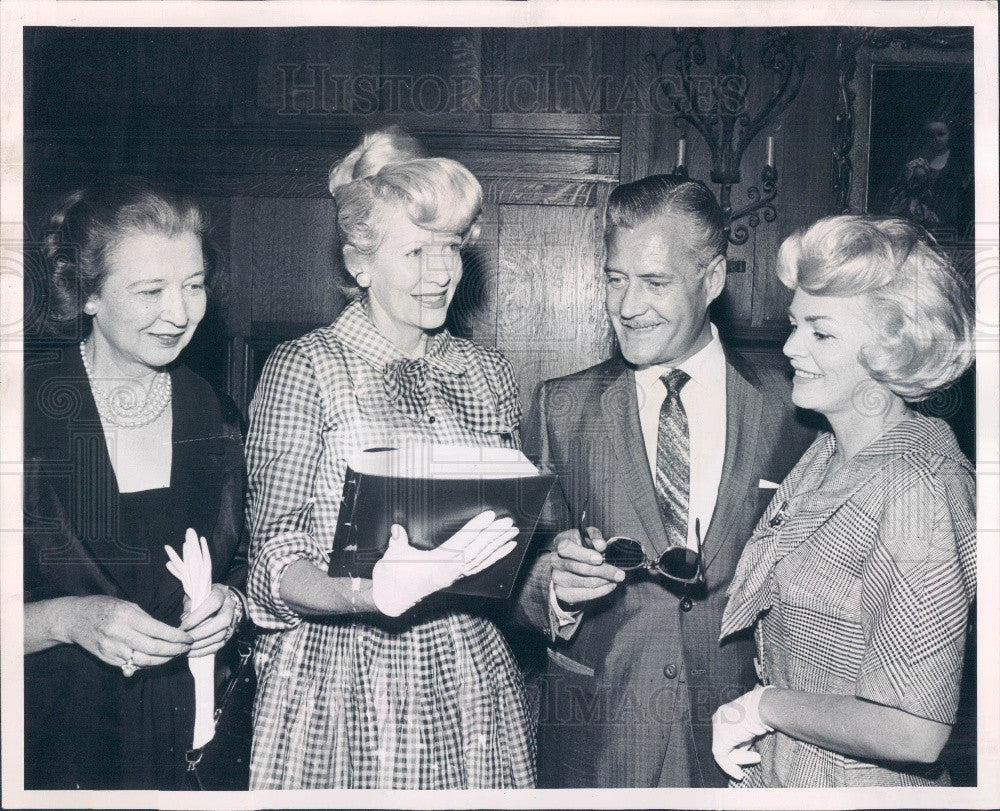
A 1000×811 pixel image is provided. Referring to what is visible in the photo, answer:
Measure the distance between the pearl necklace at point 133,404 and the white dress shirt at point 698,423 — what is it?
100cm

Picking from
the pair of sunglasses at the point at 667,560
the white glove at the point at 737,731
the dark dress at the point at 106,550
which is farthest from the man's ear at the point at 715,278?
the dark dress at the point at 106,550

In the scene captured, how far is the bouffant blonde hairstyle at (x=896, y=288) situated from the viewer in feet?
7.07

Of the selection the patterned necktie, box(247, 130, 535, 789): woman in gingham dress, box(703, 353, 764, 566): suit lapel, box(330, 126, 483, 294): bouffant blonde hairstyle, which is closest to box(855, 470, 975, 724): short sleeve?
box(703, 353, 764, 566): suit lapel

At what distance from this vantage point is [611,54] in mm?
2256

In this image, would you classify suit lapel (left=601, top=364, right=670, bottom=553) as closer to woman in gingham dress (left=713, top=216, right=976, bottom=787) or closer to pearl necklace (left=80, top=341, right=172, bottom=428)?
woman in gingham dress (left=713, top=216, right=976, bottom=787)

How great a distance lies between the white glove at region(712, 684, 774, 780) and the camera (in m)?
2.17

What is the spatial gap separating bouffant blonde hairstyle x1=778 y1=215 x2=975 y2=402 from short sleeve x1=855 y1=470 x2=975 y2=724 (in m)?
0.25

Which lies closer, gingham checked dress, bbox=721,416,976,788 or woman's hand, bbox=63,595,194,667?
gingham checked dress, bbox=721,416,976,788

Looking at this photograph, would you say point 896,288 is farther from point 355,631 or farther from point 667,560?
point 355,631

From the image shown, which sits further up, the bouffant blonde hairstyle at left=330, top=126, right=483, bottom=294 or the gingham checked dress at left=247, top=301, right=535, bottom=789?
the bouffant blonde hairstyle at left=330, top=126, right=483, bottom=294

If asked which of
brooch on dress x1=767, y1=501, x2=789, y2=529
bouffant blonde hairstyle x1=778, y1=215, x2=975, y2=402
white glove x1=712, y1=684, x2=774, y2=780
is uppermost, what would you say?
bouffant blonde hairstyle x1=778, y1=215, x2=975, y2=402

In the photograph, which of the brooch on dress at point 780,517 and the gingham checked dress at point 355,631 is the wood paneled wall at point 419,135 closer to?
the gingham checked dress at point 355,631

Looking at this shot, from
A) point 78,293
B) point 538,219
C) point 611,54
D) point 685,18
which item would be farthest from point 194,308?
point 685,18

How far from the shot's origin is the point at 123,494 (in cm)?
220
